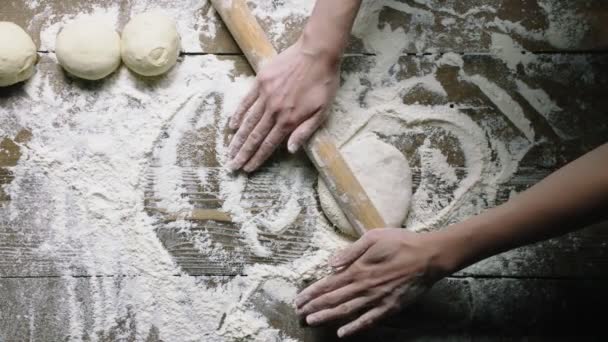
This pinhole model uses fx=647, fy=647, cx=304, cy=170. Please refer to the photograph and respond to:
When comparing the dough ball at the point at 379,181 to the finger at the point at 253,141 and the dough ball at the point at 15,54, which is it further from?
the dough ball at the point at 15,54

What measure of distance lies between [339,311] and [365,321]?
0.16 ft

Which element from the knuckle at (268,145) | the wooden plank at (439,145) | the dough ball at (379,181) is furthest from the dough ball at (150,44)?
the dough ball at (379,181)

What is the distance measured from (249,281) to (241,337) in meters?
0.11

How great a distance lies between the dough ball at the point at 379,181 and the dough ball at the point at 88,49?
48 cm

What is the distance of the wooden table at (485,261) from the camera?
1256 mm

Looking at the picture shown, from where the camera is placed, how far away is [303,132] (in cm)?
123

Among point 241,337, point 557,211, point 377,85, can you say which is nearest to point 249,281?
point 241,337

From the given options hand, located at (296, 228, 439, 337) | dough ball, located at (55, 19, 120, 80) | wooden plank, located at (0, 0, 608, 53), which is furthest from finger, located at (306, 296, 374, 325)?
dough ball, located at (55, 19, 120, 80)

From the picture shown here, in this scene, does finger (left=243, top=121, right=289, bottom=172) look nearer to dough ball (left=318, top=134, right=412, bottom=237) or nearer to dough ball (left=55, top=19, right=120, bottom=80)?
dough ball (left=318, top=134, right=412, bottom=237)

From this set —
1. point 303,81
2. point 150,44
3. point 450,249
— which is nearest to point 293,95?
point 303,81

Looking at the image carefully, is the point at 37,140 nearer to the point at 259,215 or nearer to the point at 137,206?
→ the point at 137,206

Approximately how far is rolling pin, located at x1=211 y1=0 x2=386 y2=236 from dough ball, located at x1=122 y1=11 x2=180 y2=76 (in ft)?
Result: 0.38

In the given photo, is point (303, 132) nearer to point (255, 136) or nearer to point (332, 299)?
point (255, 136)

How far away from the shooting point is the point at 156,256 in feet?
4.22
